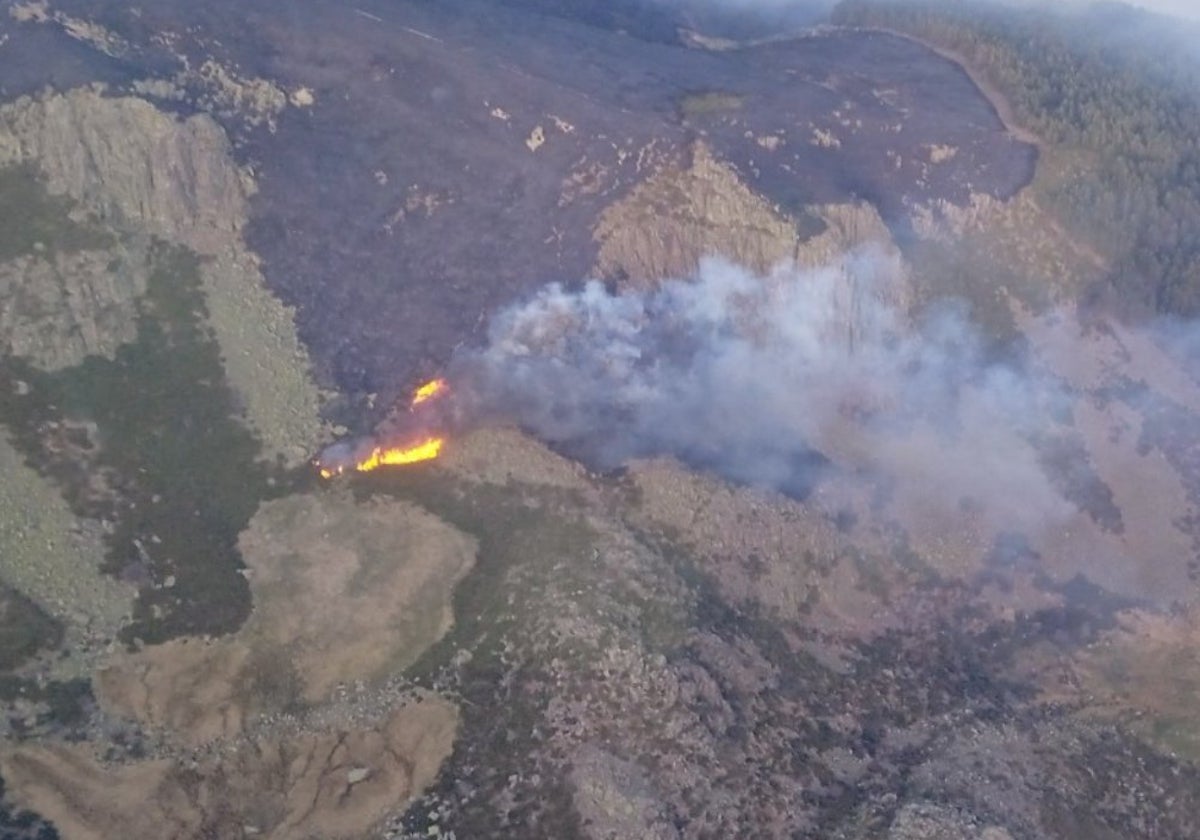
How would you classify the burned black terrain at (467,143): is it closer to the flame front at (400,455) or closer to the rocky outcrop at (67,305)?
the flame front at (400,455)

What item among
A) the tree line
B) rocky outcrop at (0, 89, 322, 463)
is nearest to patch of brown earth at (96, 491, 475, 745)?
rocky outcrop at (0, 89, 322, 463)

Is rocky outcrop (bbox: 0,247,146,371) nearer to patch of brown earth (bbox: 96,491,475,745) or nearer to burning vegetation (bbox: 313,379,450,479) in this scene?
burning vegetation (bbox: 313,379,450,479)

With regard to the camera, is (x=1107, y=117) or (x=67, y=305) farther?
(x=1107, y=117)

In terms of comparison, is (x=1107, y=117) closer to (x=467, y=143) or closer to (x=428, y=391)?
(x=467, y=143)

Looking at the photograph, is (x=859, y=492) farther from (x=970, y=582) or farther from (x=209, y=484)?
(x=209, y=484)

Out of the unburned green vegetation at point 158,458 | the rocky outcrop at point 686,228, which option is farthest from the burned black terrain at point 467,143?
the unburned green vegetation at point 158,458

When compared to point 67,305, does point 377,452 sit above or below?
below

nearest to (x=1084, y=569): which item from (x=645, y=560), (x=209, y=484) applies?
(x=645, y=560)

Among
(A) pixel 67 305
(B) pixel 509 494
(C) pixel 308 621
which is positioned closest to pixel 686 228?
(B) pixel 509 494
